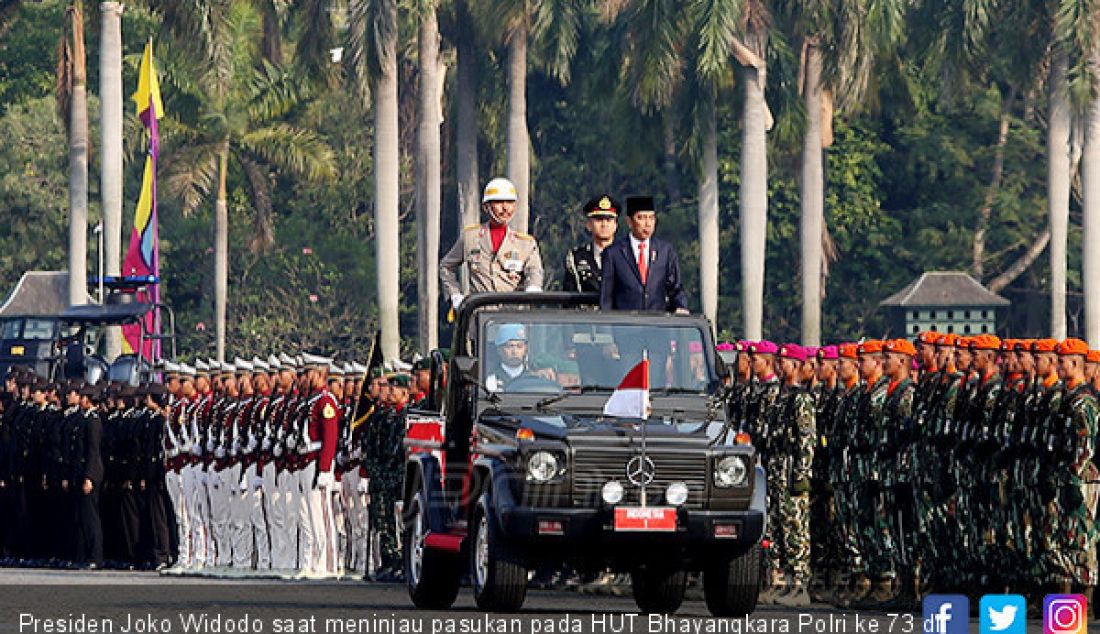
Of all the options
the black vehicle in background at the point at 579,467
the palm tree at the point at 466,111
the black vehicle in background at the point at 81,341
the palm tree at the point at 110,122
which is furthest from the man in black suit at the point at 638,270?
the palm tree at the point at 466,111

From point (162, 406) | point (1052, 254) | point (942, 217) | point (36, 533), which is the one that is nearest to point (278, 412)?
point (162, 406)

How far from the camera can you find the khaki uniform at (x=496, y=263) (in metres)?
19.6

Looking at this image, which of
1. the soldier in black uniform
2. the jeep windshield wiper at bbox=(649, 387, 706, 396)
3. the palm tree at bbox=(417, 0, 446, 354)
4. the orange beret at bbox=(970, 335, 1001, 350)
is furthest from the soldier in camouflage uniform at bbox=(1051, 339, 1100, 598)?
the palm tree at bbox=(417, 0, 446, 354)

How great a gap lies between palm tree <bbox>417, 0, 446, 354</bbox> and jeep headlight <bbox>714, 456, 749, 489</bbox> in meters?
38.1

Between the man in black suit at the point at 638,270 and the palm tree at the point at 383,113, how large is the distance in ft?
106

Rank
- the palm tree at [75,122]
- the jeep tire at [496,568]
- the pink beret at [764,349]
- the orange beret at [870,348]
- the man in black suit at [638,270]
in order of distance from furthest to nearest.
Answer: the palm tree at [75,122]
the pink beret at [764,349]
the orange beret at [870,348]
the man in black suit at [638,270]
the jeep tire at [496,568]

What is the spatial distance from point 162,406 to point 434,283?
81.0 ft

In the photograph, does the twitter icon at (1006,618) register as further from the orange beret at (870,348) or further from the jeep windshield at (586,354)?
the orange beret at (870,348)

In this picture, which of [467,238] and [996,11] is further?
[996,11]

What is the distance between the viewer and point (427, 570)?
18250 mm

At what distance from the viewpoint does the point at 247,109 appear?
222 feet

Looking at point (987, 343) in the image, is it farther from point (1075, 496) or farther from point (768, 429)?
point (768, 429)

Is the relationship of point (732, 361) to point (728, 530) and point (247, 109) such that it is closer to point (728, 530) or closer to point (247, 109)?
point (728, 530)

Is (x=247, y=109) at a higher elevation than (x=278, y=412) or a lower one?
higher
